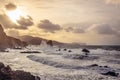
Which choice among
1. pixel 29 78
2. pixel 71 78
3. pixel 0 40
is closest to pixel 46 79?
pixel 71 78

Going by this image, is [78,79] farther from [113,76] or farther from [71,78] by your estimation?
[113,76]

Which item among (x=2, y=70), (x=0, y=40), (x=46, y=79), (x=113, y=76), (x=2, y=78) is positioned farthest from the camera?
(x=0, y=40)

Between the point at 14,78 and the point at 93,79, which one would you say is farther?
the point at 93,79

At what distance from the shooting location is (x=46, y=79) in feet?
87.9

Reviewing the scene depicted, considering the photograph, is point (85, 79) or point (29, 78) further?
point (85, 79)

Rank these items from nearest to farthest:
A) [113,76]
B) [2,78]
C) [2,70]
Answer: [2,78] < [2,70] < [113,76]

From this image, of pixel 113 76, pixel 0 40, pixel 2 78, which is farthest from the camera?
pixel 0 40

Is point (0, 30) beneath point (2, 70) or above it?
above

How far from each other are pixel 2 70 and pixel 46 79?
5813 millimetres

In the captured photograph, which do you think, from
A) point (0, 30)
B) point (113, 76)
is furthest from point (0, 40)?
point (113, 76)

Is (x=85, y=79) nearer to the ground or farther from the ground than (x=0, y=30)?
nearer to the ground

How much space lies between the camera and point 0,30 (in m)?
165

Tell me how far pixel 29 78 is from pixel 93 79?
8.95 meters

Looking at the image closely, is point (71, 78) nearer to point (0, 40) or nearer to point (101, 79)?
point (101, 79)
